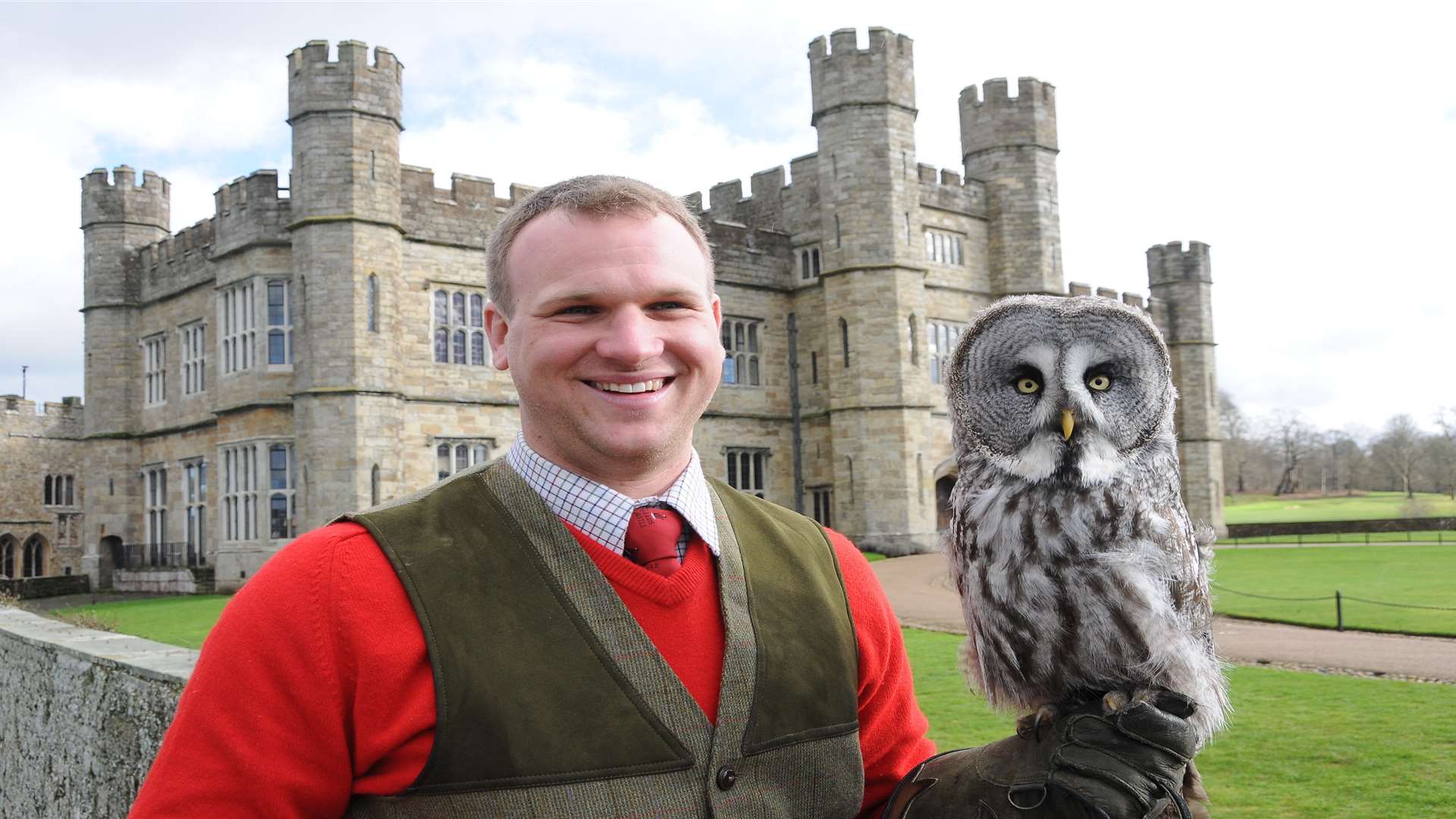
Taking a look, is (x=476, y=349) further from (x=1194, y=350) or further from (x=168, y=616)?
(x=1194, y=350)

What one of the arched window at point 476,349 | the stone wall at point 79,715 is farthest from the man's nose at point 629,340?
the arched window at point 476,349

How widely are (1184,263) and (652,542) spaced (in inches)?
1295

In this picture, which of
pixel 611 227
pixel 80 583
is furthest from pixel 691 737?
pixel 80 583

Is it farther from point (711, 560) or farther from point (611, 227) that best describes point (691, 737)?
point (611, 227)

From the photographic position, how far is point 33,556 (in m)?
32.3

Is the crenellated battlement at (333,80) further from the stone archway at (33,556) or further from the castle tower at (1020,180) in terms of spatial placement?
the stone archway at (33,556)

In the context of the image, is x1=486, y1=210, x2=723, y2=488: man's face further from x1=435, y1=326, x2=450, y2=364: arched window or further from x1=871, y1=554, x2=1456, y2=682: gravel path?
x1=435, y1=326, x2=450, y2=364: arched window

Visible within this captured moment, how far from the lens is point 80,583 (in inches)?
831

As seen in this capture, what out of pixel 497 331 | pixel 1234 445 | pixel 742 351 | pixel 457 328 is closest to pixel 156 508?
pixel 457 328

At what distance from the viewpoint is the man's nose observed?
1.93m

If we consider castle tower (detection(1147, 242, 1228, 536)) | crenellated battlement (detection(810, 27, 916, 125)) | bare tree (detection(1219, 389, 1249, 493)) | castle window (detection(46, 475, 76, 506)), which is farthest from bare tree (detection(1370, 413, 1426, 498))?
castle window (detection(46, 475, 76, 506))

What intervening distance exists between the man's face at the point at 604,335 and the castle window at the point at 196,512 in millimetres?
20409

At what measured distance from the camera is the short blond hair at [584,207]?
1961 mm

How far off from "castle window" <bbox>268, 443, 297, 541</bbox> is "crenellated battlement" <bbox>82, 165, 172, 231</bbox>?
7.84 metres
